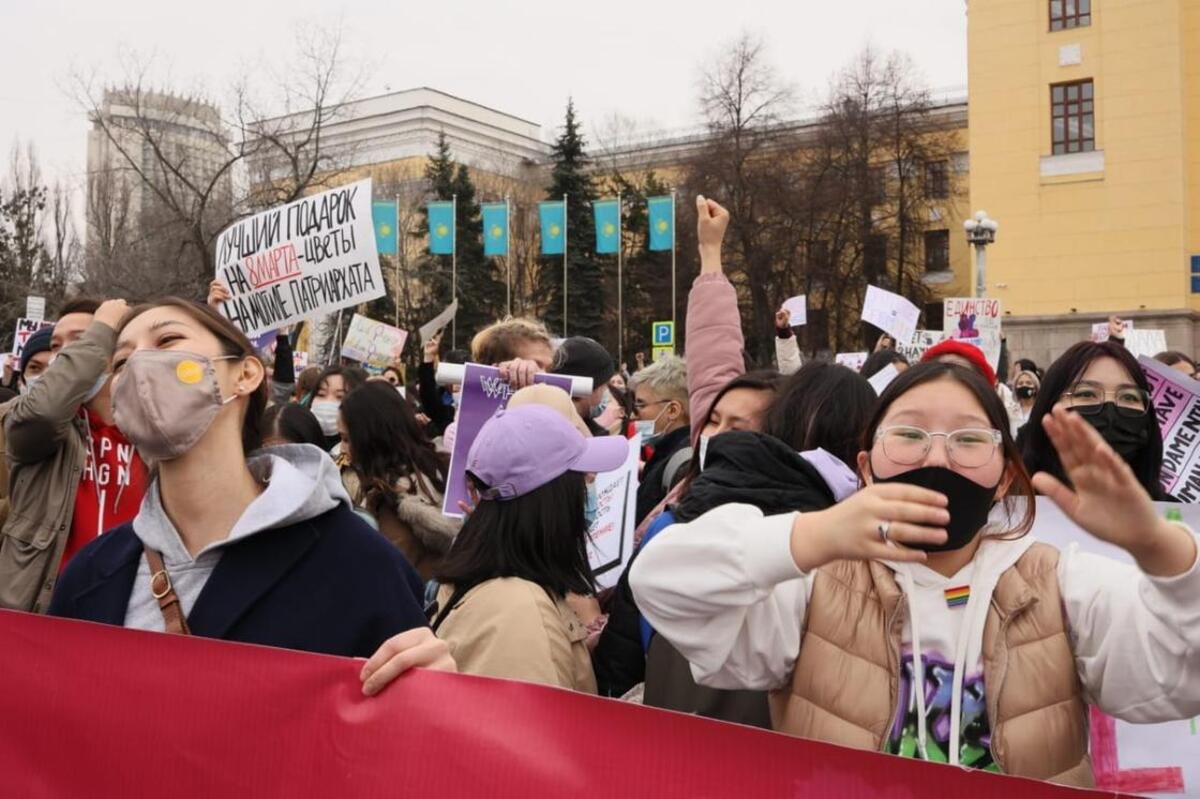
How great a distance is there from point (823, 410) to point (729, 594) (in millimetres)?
1589

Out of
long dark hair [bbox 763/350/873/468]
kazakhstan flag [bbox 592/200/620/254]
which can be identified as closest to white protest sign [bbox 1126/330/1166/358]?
long dark hair [bbox 763/350/873/468]

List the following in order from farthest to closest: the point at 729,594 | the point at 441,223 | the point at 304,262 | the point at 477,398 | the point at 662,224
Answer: the point at 441,223, the point at 662,224, the point at 304,262, the point at 477,398, the point at 729,594

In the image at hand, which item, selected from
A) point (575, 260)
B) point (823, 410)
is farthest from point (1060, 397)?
point (575, 260)

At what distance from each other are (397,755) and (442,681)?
0.49 feet

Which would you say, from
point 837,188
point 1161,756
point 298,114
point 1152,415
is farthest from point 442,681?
point 837,188

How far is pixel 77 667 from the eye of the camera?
2.26 meters

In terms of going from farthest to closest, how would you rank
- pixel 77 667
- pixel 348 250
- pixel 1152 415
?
pixel 348 250
pixel 1152 415
pixel 77 667

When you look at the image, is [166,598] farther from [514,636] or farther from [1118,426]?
[1118,426]

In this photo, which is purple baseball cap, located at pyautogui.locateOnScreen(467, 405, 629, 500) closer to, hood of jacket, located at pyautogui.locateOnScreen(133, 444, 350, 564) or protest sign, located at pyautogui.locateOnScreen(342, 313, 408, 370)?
hood of jacket, located at pyautogui.locateOnScreen(133, 444, 350, 564)

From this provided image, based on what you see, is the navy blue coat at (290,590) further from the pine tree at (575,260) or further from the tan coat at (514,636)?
the pine tree at (575,260)

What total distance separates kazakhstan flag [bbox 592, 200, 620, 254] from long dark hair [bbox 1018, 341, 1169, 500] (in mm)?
33298

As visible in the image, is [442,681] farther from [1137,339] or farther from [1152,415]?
[1137,339]

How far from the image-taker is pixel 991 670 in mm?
1998

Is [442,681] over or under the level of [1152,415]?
under
